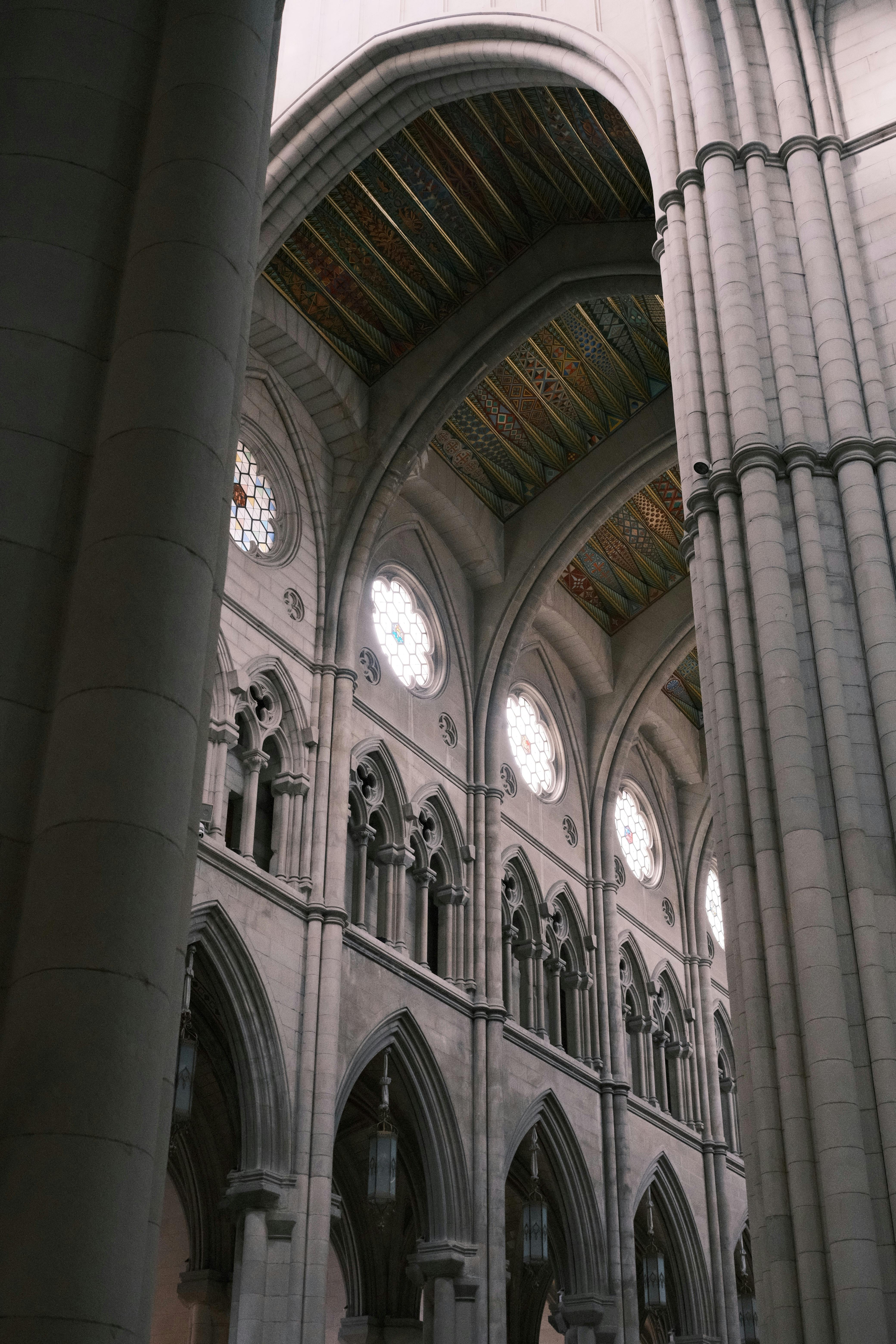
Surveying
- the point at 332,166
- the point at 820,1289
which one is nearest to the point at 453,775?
the point at 332,166

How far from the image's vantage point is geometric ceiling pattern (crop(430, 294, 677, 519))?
1814 cm

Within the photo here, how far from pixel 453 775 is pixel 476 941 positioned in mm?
2148

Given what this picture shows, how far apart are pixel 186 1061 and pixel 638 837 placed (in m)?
12.4

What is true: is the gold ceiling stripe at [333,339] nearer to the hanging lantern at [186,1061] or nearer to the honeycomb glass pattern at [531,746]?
the honeycomb glass pattern at [531,746]

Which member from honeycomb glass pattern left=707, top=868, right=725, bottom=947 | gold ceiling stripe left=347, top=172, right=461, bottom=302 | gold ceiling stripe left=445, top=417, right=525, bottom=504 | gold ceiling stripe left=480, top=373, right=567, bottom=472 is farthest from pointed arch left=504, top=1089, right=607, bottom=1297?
gold ceiling stripe left=347, top=172, right=461, bottom=302

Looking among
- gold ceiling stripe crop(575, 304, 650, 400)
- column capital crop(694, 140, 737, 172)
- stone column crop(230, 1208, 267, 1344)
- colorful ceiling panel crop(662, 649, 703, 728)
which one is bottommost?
stone column crop(230, 1208, 267, 1344)

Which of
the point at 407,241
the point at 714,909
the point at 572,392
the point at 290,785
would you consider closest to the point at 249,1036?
the point at 290,785

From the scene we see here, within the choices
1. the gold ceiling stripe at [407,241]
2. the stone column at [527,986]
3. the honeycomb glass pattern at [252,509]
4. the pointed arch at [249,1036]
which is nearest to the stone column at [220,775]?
the pointed arch at [249,1036]

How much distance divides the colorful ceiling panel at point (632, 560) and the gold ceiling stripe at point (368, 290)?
4.51 meters

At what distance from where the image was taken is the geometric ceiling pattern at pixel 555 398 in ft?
59.5

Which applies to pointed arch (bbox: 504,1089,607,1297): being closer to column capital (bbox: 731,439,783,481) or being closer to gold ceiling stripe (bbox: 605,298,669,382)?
gold ceiling stripe (bbox: 605,298,669,382)

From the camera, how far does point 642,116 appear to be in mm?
11867

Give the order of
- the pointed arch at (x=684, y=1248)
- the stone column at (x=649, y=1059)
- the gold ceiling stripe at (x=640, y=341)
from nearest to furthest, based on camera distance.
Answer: the gold ceiling stripe at (x=640, y=341) → the pointed arch at (x=684, y=1248) → the stone column at (x=649, y=1059)

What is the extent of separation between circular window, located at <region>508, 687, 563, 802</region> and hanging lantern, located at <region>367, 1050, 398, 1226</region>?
6503 mm
